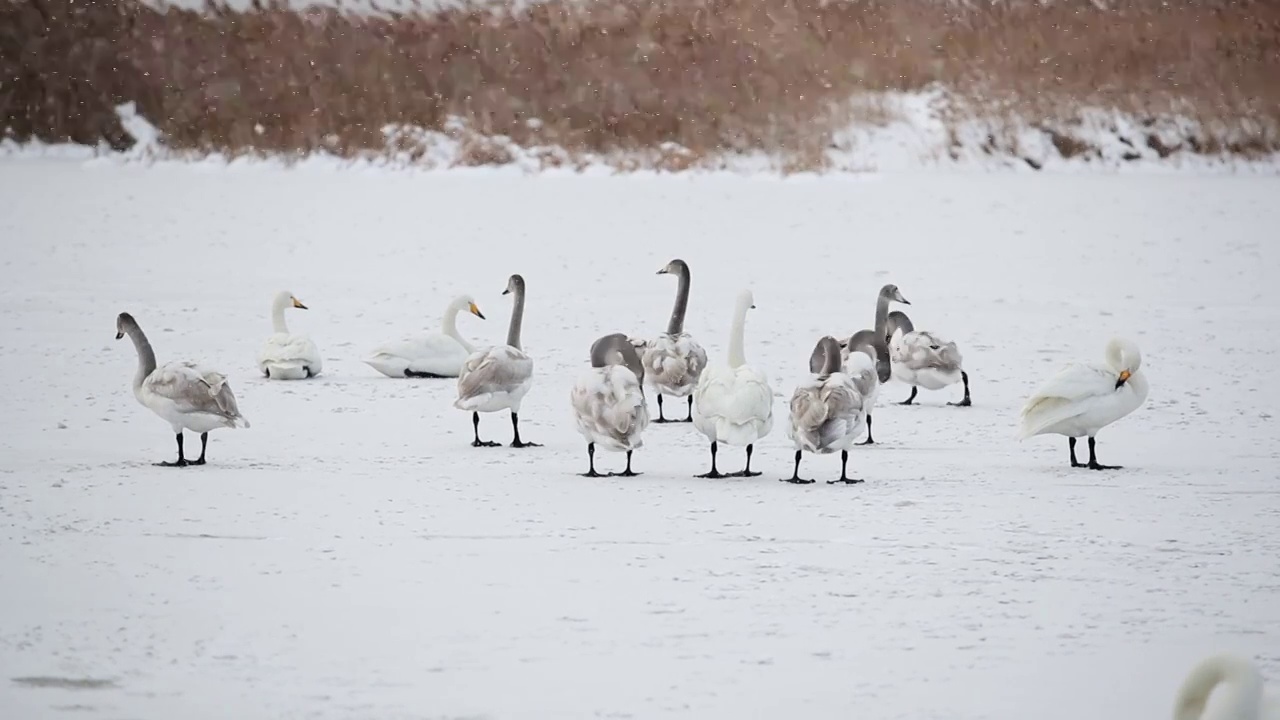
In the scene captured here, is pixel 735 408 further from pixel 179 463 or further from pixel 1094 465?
pixel 179 463

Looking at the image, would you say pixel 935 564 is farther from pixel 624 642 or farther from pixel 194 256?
pixel 194 256

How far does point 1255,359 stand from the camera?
1177cm

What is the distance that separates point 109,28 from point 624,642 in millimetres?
49859

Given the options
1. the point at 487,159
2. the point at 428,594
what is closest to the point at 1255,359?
the point at 428,594

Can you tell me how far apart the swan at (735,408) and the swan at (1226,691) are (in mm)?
4122

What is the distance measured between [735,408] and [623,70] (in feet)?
126

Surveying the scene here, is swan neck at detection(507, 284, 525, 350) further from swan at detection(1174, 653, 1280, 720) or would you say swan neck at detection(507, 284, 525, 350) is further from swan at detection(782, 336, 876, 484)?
swan at detection(1174, 653, 1280, 720)

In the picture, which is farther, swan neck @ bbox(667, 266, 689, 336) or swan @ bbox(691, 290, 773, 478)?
swan neck @ bbox(667, 266, 689, 336)

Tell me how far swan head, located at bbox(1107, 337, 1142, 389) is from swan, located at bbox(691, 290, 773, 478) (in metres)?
1.66

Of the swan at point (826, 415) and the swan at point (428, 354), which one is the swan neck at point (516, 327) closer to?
the swan at point (428, 354)

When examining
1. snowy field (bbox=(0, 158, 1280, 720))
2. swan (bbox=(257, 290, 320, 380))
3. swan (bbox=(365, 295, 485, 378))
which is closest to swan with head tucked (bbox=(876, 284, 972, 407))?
snowy field (bbox=(0, 158, 1280, 720))

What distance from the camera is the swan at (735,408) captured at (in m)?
7.79

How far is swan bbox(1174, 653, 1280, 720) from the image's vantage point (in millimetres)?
3539

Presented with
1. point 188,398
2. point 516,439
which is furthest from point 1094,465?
point 188,398
